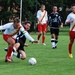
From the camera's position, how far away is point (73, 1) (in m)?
49.0

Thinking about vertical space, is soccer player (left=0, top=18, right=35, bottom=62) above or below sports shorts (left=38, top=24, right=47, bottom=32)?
Answer: above

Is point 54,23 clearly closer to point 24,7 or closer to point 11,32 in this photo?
point 11,32

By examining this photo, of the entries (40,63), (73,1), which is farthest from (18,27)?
A: (73,1)

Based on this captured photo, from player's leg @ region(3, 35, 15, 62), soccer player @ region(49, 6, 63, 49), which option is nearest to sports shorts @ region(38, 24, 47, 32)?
soccer player @ region(49, 6, 63, 49)

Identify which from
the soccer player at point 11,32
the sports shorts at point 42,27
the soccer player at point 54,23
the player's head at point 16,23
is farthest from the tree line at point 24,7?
the player's head at point 16,23

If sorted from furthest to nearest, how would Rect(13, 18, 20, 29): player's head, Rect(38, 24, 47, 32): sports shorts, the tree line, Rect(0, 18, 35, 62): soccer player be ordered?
the tree line < Rect(38, 24, 47, 32): sports shorts < Rect(0, 18, 35, 62): soccer player < Rect(13, 18, 20, 29): player's head

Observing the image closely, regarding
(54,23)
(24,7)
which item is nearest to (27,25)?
(54,23)

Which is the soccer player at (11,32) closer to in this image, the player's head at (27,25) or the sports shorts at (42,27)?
the player's head at (27,25)

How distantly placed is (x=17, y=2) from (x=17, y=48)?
31.9m

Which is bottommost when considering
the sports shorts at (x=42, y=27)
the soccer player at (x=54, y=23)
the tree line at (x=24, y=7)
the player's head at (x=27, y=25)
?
the tree line at (x=24, y=7)

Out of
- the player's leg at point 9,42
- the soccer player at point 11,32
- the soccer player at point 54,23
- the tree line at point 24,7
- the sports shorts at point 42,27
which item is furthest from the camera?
the tree line at point 24,7

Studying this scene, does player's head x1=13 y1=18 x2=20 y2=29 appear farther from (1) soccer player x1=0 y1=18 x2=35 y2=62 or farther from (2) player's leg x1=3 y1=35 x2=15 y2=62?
(2) player's leg x1=3 y1=35 x2=15 y2=62

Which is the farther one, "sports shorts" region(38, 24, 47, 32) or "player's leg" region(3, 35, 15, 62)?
"sports shorts" region(38, 24, 47, 32)

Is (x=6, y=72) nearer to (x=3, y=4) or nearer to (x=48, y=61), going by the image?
(x=48, y=61)
